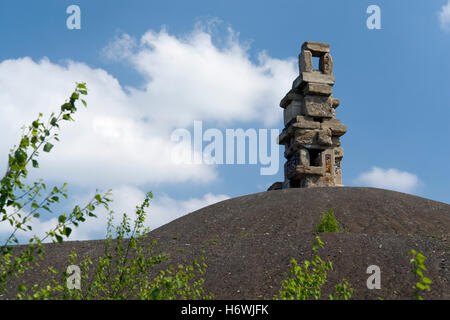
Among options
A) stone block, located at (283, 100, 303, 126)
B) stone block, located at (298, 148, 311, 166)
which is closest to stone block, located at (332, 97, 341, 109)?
stone block, located at (283, 100, 303, 126)

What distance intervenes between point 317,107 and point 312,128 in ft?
3.98

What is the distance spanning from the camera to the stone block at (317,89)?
993 inches

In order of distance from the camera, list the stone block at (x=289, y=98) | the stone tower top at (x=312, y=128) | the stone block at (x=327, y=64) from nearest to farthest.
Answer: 1. the stone tower top at (x=312, y=128)
2. the stone block at (x=289, y=98)
3. the stone block at (x=327, y=64)

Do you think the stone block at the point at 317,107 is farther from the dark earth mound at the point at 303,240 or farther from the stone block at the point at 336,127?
the dark earth mound at the point at 303,240

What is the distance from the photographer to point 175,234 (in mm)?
17297

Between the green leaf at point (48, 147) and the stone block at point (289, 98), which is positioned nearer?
the green leaf at point (48, 147)

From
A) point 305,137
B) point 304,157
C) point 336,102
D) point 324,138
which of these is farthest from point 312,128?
point 336,102

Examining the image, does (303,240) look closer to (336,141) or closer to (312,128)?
(312,128)

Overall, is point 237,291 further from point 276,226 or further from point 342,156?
point 342,156

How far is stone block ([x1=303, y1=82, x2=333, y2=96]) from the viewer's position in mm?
25234

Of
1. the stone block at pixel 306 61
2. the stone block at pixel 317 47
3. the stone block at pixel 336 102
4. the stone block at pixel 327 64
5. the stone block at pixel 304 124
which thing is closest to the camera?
the stone block at pixel 304 124

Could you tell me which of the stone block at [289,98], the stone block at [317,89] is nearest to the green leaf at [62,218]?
the stone block at [317,89]

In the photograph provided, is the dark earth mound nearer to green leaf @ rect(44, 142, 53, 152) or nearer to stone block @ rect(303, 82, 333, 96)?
stone block @ rect(303, 82, 333, 96)
